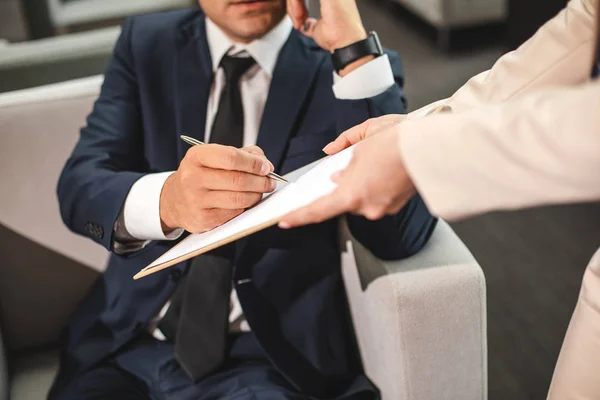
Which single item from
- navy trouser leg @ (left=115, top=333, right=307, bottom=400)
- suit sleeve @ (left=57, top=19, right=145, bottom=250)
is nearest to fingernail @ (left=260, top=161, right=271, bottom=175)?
suit sleeve @ (left=57, top=19, right=145, bottom=250)

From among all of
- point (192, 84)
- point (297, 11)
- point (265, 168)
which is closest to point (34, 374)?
point (192, 84)

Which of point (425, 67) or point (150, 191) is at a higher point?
point (150, 191)

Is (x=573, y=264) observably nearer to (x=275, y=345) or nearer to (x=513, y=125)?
(x=275, y=345)

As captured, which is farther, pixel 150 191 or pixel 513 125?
pixel 150 191

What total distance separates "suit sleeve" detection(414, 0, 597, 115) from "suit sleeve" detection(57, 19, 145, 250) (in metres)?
0.55

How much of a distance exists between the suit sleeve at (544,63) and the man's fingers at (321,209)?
0.22 metres

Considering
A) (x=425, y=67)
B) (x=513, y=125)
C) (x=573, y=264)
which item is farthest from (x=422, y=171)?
(x=425, y=67)

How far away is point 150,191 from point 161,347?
0.37 m

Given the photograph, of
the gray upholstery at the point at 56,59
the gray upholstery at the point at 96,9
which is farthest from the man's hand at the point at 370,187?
the gray upholstery at the point at 96,9

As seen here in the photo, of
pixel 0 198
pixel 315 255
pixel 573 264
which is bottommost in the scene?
pixel 573 264

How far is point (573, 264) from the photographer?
2203mm

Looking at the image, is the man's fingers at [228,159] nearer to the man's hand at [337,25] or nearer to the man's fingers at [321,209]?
the man's fingers at [321,209]

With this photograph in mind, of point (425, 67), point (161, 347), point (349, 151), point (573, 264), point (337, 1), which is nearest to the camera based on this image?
point (349, 151)

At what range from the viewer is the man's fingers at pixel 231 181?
35.9 inches
